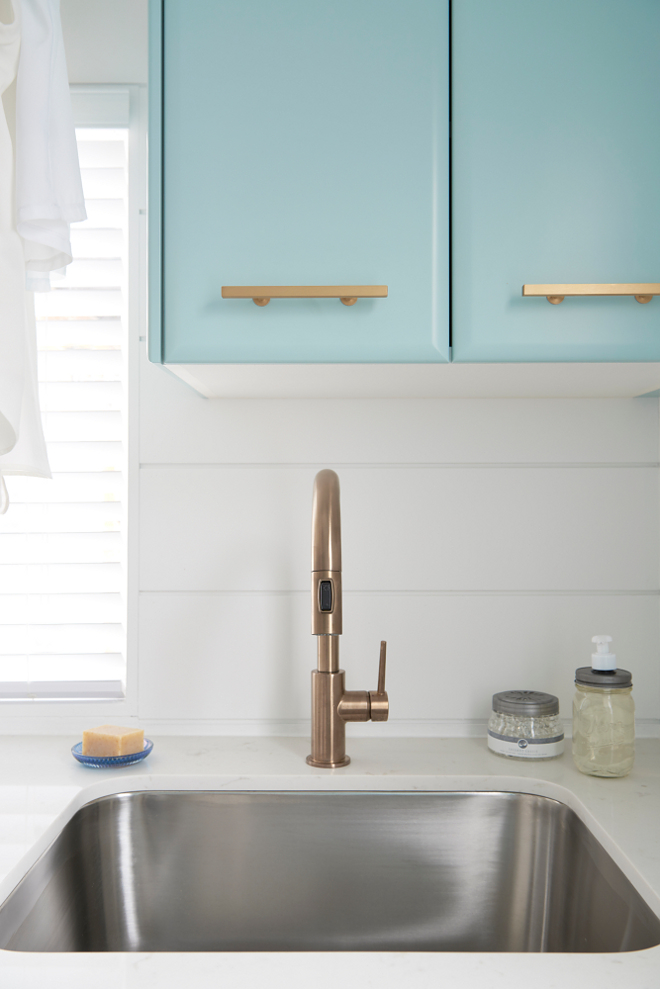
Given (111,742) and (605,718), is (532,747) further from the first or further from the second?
(111,742)

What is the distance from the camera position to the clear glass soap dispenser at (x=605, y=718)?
3.42 feet

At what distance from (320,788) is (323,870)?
0.36 ft

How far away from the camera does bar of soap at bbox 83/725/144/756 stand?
1.06 metres

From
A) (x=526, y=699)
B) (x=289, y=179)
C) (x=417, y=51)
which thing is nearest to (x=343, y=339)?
(x=289, y=179)

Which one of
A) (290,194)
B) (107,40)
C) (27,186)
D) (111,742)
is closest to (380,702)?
(111,742)

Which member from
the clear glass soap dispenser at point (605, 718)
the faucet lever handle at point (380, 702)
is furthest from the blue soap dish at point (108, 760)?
the clear glass soap dispenser at point (605, 718)

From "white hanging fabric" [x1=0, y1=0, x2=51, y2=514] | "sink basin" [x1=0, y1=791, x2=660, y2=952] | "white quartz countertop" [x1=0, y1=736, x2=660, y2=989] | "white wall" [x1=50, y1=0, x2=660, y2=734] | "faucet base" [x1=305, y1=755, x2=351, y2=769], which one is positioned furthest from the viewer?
"white wall" [x1=50, y1=0, x2=660, y2=734]

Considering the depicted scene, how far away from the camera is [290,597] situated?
127 centimetres

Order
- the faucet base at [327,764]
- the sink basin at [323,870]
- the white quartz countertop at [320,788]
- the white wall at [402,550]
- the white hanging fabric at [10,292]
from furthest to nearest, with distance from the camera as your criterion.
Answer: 1. the white wall at [402,550]
2. the faucet base at [327,764]
3. the sink basin at [323,870]
4. the white hanging fabric at [10,292]
5. the white quartz countertop at [320,788]

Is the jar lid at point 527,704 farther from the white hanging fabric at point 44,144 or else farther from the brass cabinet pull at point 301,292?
the white hanging fabric at point 44,144

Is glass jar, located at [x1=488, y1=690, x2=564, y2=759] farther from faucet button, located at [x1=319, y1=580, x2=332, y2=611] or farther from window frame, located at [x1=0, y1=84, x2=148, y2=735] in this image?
window frame, located at [x1=0, y1=84, x2=148, y2=735]

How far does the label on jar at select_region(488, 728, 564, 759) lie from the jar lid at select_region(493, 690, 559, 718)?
0.04 metres

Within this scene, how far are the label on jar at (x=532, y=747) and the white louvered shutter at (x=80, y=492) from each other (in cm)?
67

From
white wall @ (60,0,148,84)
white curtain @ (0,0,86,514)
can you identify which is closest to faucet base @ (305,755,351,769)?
white curtain @ (0,0,86,514)
